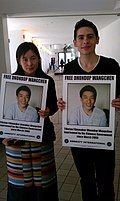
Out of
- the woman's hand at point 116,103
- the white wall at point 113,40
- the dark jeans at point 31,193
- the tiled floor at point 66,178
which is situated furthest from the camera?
the white wall at point 113,40

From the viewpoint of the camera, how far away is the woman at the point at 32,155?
1689 mm

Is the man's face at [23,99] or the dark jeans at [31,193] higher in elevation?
the man's face at [23,99]

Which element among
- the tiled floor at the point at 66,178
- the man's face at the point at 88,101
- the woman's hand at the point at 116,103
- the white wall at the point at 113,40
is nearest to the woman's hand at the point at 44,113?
the man's face at the point at 88,101

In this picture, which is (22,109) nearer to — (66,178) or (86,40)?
(86,40)

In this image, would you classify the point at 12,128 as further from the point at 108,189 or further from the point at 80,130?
the point at 108,189

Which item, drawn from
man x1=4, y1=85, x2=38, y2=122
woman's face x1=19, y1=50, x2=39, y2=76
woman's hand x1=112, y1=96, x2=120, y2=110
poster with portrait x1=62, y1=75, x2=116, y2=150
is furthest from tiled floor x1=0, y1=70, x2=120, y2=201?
woman's face x1=19, y1=50, x2=39, y2=76

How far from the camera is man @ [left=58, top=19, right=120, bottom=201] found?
1.60 m

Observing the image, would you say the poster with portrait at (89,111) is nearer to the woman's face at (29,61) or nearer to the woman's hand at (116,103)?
the woman's hand at (116,103)

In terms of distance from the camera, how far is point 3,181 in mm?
2973

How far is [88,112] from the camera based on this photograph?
64.7 inches

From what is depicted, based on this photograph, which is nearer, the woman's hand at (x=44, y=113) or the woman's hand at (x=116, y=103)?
the woman's hand at (x=116, y=103)

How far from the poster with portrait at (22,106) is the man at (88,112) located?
0.24 metres

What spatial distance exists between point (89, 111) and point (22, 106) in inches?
18.1

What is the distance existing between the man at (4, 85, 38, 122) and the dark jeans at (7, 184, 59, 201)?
55cm
